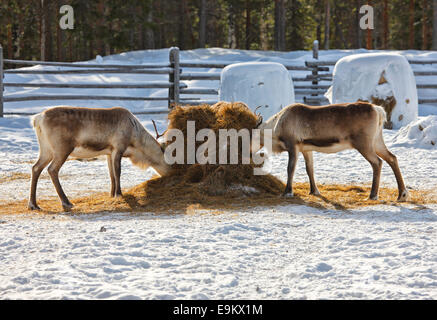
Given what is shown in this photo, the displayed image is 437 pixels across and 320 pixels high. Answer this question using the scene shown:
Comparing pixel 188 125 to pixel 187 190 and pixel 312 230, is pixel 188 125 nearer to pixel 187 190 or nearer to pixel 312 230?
pixel 187 190

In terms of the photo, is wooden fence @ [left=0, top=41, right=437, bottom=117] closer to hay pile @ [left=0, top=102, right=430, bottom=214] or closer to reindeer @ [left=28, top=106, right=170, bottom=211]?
hay pile @ [left=0, top=102, right=430, bottom=214]

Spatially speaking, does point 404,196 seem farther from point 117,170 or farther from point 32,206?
point 32,206

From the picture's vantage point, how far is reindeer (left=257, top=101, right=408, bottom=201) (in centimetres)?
670

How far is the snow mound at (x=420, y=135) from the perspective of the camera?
1031 centimetres

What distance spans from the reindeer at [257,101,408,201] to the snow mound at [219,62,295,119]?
16.6 ft

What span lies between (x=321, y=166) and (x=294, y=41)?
84.2 feet

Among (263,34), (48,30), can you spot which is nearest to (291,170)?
(48,30)

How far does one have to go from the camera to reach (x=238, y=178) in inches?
284

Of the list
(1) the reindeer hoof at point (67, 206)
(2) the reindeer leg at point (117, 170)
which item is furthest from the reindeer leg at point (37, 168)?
(2) the reindeer leg at point (117, 170)

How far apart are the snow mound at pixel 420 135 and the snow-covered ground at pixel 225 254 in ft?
14.5

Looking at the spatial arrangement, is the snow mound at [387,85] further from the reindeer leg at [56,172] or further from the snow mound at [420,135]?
the reindeer leg at [56,172]

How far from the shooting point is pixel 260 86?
12.3 metres

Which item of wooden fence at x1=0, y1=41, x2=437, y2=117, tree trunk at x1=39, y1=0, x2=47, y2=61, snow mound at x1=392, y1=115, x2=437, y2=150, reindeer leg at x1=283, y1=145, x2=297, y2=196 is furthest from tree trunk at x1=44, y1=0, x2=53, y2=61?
reindeer leg at x1=283, y1=145, x2=297, y2=196
